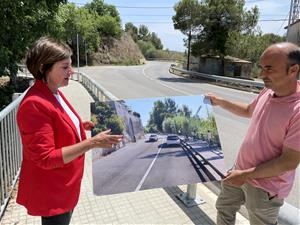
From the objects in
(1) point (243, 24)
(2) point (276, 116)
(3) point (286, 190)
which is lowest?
(3) point (286, 190)

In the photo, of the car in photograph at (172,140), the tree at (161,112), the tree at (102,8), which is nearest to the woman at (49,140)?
the tree at (161,112)

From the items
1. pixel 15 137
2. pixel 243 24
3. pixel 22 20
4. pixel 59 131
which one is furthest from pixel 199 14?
pixel 59 131

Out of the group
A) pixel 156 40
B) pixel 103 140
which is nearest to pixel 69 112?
pixel 103 140

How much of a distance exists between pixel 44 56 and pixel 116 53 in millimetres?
61010

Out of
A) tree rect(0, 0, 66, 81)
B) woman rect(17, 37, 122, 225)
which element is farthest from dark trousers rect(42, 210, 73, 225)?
tree rect(0, 0, 66, 81)

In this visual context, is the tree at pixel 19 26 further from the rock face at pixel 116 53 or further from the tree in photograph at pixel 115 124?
the rock face at pixel 116 53

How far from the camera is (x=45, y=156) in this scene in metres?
2.00

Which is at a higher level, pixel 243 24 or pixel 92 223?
pixel 243 24

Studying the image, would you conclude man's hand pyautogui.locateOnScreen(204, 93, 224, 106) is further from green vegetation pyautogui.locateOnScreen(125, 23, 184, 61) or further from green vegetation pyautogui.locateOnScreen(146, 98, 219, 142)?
green vegetation pyautogui.locateOnScreen(125, 23, 184, 61)

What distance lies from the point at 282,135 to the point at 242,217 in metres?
2.01

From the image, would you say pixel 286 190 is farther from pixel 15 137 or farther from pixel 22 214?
pixel 15 137

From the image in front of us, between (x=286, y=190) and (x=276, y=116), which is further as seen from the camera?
(x=286, y=190)

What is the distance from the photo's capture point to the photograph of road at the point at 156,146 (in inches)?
116

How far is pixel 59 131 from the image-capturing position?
2139mm
